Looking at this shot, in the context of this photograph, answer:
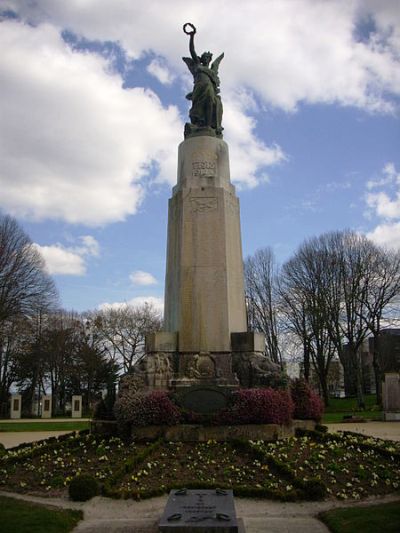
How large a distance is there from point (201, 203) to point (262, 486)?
9.54 meters

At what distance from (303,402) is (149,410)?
479 centimetres

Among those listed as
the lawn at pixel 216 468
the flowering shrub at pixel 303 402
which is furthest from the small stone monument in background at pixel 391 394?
the lawn at pixel 216 468

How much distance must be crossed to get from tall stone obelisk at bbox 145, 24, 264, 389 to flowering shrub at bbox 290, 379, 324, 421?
1.49 m

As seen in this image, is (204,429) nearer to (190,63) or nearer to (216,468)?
(216,468)

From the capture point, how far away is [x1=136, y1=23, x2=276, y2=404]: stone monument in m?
15.3

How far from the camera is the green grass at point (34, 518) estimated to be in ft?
23.3

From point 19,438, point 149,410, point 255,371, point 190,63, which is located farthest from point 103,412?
point 190,63

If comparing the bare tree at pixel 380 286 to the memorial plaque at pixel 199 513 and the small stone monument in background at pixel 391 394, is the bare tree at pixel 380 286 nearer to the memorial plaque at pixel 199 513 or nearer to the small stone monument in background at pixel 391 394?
the small stone monument in background at pixel 391 394

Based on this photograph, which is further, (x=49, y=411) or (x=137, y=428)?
(x=49, y=411)

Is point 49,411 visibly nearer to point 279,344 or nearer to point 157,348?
point 279,344

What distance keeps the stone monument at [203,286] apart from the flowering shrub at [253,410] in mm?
920

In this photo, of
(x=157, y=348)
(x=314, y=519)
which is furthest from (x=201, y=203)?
(x=314, y=519)

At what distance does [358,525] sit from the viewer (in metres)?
7.14

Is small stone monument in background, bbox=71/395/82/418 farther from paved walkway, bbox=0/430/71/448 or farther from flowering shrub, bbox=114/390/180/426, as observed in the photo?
flowering shrub, bbox=114/390/180/426
